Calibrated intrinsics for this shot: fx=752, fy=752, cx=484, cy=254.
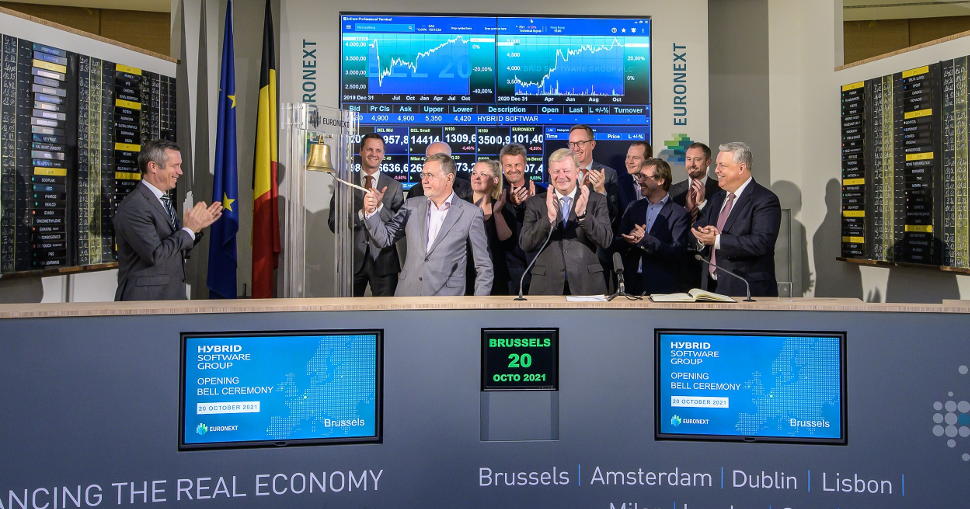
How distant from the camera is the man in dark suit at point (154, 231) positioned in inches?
156

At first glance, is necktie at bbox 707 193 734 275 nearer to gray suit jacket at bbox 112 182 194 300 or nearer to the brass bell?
the brass bell

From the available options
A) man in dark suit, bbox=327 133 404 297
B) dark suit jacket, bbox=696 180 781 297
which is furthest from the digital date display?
A: man in dark suit, bbox=327 133 404 297

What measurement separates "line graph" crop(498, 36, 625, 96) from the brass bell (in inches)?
97.9

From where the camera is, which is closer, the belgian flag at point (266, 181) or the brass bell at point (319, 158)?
the brass bell at point (319, 158)

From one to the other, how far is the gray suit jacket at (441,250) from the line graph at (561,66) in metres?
2.03

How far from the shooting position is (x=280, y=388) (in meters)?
2.80

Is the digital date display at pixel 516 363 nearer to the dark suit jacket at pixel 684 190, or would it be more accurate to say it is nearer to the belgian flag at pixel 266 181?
the belgian flag at pixel 266 181

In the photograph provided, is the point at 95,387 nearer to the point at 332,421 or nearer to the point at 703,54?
the point at 332,421

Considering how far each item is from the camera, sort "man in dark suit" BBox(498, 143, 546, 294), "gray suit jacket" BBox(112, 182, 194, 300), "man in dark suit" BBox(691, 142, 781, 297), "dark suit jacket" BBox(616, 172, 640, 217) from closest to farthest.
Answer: "gray suit jacket" BBox(112, 182, 194, 300) → "man in dark suit" BBox(691, 142, 781, 297) → "man in dark suit" BBox(498, 143, 546, 294) → "dark suit jacket" BBox(616, 172, 640, 217)

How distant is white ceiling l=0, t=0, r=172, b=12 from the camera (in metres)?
6.93

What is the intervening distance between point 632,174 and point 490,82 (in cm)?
130

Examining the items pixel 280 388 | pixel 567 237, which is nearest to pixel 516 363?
pixel 280 388

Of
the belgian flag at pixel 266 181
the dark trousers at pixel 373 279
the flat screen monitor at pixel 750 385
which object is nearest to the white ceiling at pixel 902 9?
the dark trousers at pixel 373 279

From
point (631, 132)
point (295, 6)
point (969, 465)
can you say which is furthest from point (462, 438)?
point (295, 6)
